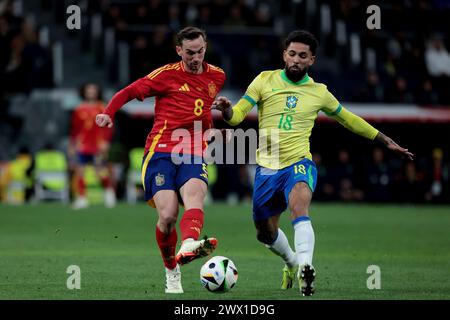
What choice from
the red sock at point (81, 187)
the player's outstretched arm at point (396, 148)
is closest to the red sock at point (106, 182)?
the red sock at point (81, 187)

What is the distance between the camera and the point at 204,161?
1080 cm

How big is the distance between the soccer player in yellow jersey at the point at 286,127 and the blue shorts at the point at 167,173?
1.71 feet

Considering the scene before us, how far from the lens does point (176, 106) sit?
35.4ft

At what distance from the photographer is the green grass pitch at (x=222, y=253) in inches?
420

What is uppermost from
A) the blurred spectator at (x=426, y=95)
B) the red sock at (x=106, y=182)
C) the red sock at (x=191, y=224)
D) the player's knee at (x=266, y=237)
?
the blurred spectator at (x=426, y=95)

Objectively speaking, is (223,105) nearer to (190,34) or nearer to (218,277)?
(190,34)

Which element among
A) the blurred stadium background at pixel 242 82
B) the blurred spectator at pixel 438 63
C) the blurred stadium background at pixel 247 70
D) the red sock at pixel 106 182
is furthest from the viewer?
the blurred spectator at pixel 438 63

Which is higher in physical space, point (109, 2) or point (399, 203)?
point (109, 2)

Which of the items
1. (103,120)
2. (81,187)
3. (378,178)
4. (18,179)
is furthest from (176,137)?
(378,178)

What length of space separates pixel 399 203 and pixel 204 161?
17.3m

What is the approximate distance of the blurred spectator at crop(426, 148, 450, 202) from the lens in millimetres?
27234

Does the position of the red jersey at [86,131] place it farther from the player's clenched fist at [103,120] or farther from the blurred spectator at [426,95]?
the player's clenched fist at [103,120]
